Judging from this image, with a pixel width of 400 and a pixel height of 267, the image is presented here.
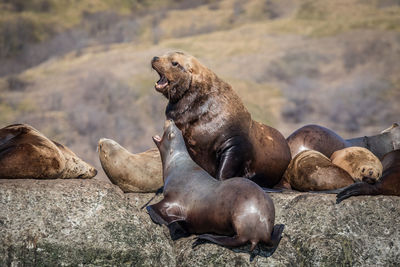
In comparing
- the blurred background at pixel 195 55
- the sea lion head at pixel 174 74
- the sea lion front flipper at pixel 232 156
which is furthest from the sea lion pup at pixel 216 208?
the blurred background at pixel 195 55

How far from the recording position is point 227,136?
24.1 feet

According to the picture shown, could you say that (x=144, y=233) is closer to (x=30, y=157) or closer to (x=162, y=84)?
(x=30, y=157)

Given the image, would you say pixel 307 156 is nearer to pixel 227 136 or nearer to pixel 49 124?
pixel 227 136

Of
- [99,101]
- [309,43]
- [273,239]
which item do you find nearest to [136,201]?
[273,239]

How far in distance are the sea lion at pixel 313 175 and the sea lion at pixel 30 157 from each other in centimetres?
294

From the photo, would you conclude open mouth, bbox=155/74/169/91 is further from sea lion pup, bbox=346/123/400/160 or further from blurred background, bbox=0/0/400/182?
blurred background, bbox=0/0/400/182

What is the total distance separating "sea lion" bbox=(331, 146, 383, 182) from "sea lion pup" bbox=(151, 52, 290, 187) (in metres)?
0.74

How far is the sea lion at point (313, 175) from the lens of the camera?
736 centimetres

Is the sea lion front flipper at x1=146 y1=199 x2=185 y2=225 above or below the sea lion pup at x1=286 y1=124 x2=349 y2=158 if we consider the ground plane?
above

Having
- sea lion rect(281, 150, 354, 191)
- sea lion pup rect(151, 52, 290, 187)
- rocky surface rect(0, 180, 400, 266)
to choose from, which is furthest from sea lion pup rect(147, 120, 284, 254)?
sea lion rect(281, 150, 354, 191)

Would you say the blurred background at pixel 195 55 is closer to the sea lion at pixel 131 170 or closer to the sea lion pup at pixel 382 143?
the sea lion pup at pixel 382 143

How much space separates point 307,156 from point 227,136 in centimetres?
133

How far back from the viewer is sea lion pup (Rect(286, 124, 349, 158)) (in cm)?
895

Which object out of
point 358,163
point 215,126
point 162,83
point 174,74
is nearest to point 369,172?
point 358,163
